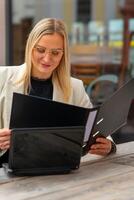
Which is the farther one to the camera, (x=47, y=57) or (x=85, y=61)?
(x=85, y=61)

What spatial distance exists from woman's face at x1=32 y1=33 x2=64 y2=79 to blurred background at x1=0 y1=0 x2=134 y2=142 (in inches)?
126

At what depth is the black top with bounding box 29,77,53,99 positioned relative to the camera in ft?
7.98

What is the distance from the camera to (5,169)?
6.67ft

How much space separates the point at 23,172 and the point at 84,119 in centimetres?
31

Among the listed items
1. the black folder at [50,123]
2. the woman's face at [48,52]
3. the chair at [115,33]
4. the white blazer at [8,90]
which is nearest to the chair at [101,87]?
the chair at [115,33]

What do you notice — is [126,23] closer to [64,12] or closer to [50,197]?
[64,12]

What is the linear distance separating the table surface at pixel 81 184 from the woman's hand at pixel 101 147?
8 cm

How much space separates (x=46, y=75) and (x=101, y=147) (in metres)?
0.43

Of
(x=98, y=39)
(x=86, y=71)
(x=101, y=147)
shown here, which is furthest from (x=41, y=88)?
(x=98, y=39)

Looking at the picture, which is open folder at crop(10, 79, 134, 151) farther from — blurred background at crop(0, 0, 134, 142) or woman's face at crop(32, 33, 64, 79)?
blurred background at crop(0, 0, 134, 142)

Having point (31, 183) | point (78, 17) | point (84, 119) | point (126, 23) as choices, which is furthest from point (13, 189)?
point (78, 17)

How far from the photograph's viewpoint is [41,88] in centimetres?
244

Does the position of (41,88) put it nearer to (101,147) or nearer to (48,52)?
(48,52)

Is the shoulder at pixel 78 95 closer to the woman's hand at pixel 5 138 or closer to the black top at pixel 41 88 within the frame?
the black top at pixel 41 88
